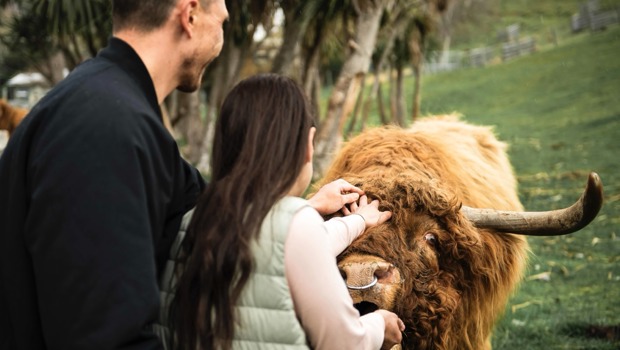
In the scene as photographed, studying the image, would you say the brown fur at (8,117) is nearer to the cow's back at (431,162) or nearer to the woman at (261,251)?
the cow's back at (431,162)

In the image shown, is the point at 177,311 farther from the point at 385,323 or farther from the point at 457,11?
the point at 457,11

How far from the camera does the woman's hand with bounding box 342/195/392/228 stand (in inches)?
131

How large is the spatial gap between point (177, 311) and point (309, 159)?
65 cm

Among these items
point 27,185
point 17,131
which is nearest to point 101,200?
point 27,185

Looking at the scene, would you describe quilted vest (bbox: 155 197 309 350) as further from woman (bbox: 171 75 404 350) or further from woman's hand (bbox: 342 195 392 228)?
woman's hand (bbox: 342 195 392 228)

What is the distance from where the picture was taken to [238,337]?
6.91 ft

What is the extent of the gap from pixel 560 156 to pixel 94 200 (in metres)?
17.2

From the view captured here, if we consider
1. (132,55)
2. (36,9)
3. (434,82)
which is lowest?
(434,82)

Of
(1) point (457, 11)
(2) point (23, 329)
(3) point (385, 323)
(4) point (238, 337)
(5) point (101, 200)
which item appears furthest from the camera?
(1) point (457, 11)

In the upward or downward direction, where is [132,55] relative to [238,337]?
upward

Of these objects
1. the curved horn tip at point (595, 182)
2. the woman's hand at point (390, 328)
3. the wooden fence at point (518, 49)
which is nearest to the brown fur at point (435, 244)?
the woman's hand at point (390, 328)

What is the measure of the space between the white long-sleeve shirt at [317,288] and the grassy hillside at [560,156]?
4.53 metres

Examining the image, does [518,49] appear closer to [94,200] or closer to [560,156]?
[560,156]

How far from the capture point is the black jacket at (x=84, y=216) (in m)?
1.79
